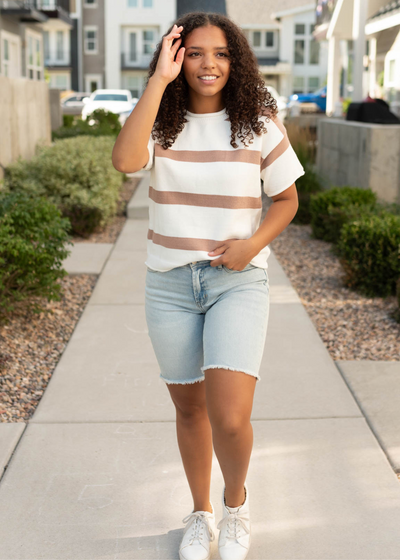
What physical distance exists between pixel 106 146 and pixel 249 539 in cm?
826

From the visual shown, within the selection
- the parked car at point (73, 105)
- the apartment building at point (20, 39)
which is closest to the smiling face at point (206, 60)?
the apartment building at point (20, 39)

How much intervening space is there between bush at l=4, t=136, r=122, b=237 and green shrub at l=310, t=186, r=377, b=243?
2554 millimetres

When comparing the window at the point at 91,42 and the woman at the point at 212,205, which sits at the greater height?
the window at the point at 91,42

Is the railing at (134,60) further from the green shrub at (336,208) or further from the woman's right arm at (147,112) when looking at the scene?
the woman's right arm at (147,112)

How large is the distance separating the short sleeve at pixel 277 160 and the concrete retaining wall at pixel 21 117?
634cm

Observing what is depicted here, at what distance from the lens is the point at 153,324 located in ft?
7.39

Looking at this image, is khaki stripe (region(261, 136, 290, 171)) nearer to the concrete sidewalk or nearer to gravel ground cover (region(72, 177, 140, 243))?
the concrete sidewalk

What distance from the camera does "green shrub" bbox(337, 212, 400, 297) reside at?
5586 millimetres

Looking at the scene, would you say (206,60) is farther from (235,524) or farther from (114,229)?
(114,229)

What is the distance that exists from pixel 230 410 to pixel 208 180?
72cm

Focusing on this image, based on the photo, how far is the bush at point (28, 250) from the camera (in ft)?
14.5

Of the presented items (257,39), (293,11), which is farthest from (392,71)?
(257,39)

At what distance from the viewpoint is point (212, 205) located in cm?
216

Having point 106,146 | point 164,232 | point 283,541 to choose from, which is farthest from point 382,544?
point 106,146
